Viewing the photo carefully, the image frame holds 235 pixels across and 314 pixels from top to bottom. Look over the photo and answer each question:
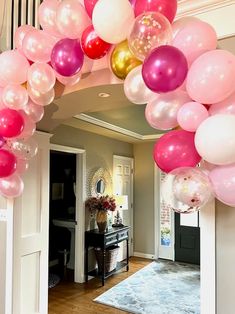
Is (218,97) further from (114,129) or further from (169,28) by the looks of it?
(114,129)

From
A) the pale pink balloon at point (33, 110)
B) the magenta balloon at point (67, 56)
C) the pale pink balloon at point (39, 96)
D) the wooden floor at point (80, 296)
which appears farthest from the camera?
the wooden floor at point (80, 296)

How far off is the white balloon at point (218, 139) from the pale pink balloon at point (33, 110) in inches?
50.9

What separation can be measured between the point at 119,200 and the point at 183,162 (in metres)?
4.05

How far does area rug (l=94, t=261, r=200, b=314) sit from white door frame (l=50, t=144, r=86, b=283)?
0.69 m

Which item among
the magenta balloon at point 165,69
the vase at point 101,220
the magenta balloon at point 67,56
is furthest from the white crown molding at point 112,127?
the magenta balloon at point 165,69

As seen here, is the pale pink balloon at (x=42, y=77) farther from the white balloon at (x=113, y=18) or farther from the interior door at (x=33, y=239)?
the interior door at (x=33, y=239)

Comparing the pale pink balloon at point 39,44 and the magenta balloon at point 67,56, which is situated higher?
the pale pink balloon at point 39,44

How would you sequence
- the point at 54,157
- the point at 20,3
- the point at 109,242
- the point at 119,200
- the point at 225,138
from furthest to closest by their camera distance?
the point at 54,157
the point at 119,200
the point at 109,242
the point at 20,3
the point at 225,138

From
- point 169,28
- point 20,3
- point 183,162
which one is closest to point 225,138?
point 183,162

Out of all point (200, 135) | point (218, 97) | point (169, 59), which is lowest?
point (200, 135)

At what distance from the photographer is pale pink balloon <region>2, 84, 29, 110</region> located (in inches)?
73.5

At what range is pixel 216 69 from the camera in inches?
43.2

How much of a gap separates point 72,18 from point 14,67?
21.8 inches

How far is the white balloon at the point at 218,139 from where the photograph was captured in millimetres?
1046
